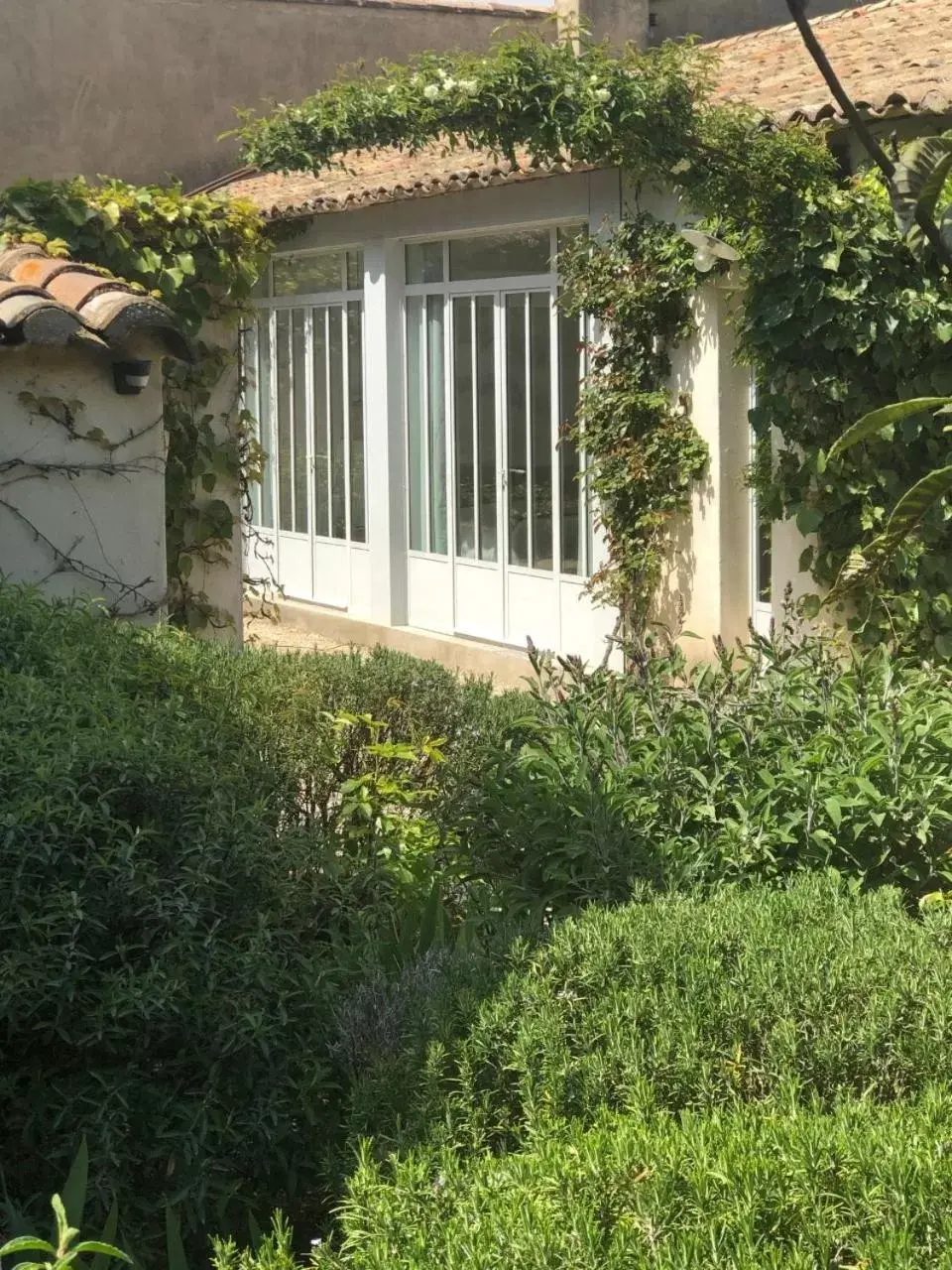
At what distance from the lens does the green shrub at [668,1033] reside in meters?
3.22

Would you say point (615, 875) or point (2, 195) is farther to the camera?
point (2, 195)

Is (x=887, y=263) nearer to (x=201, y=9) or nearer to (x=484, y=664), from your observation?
(x=484, y=664)

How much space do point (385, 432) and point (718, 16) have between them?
16.7 ft

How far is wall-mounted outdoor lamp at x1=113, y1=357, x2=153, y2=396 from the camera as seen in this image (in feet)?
22.4

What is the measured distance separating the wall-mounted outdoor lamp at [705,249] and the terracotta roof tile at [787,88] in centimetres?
75

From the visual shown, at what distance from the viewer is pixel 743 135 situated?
26.5 ft

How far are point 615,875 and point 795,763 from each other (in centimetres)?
72

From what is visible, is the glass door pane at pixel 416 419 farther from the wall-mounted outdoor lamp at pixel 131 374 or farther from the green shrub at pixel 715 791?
the green shrub at pixel 715 791

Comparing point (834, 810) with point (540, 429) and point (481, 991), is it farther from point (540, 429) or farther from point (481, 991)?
point (540, 429)

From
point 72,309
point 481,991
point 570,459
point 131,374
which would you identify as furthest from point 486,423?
point 481,991

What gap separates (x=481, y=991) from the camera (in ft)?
11.8

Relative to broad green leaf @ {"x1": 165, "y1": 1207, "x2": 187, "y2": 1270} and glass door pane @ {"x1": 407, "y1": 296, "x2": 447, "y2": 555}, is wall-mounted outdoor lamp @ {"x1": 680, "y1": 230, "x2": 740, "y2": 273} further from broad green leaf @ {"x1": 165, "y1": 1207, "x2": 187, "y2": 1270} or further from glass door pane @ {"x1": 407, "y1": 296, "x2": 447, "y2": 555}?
broad green leaf @ {"x1": 165, "y1": 1207, "x2": 187, "y2": 1270}

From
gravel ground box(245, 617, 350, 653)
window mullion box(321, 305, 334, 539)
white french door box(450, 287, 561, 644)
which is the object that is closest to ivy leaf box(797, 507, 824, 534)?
white french door box(450, 287, 561, 644)

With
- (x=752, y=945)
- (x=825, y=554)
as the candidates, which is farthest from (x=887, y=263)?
(x=752, y=945)
